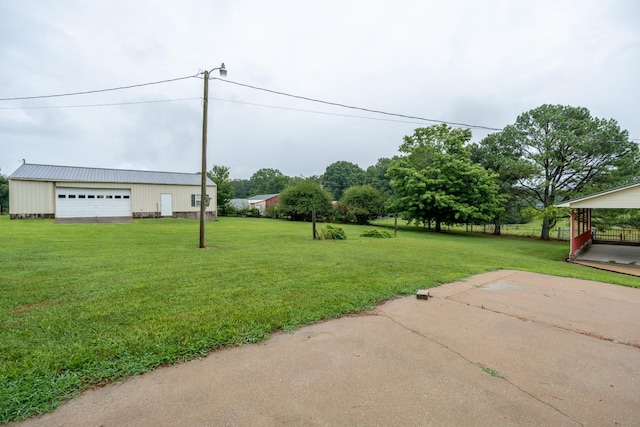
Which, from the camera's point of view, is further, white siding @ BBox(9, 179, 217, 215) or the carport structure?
white siding @ BBox(9, 179, 217, 215)

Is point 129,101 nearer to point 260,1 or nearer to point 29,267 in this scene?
point 260,1

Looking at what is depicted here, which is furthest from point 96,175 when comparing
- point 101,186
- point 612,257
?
point 612,257

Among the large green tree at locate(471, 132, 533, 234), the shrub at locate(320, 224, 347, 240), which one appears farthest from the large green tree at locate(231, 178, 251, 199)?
the shrub at locate(320, 224, 347, 240)

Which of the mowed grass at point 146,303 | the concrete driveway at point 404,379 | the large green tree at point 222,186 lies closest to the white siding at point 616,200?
the mowed grass at point 146,303

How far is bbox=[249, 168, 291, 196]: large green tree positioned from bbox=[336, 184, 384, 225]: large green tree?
39924mm

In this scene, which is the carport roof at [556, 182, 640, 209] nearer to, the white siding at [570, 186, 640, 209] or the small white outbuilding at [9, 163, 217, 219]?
the white siding at [570, 186, 640, 209]

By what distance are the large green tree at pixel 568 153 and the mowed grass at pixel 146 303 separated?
18189mm

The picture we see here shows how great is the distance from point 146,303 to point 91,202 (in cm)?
2168

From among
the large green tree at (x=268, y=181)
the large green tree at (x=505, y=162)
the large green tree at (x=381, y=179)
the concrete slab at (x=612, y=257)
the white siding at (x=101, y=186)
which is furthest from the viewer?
the large green tree at (x=268, y=181)

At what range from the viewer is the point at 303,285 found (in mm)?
4840

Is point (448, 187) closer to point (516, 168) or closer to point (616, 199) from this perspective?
point (516, 168)

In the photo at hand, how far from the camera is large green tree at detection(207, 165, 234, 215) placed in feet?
94.7

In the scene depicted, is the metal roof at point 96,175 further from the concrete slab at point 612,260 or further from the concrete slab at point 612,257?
the concrete slab at point 612,257

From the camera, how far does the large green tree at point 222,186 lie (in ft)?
94.7
